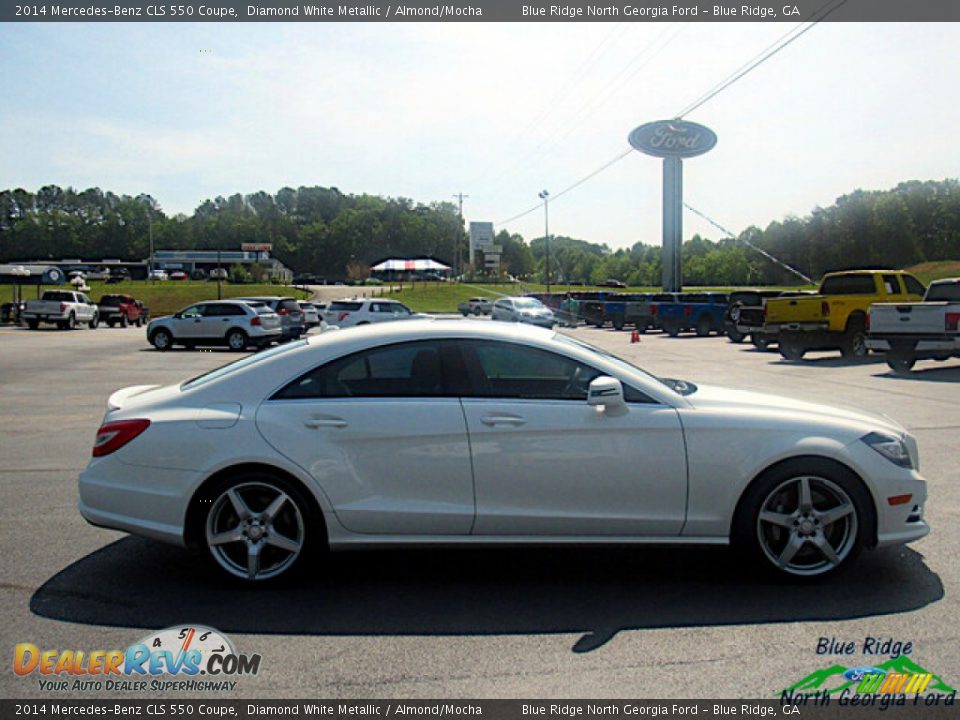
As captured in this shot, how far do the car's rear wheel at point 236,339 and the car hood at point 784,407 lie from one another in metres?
25.1

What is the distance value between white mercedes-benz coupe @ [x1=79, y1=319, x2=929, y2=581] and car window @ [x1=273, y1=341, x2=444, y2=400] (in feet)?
0.07

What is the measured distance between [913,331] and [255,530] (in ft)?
53.2

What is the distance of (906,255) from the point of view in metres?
99.7

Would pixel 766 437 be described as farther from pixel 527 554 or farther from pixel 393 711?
pixel 393 711

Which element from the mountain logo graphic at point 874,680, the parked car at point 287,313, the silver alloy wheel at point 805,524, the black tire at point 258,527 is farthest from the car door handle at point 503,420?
the parked car at point 287,313

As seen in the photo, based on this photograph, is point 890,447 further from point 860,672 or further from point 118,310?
point 118,310

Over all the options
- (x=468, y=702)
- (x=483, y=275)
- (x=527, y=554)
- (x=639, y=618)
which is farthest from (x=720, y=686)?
(x=483, y=275)

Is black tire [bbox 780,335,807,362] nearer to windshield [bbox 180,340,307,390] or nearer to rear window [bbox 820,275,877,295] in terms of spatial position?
rear window [bbox 820,275,877,295]

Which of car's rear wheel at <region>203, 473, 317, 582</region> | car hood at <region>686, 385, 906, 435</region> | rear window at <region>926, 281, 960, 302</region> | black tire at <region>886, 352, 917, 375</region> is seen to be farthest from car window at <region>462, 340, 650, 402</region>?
rear window at <region>926, 281, 960, 302</region>

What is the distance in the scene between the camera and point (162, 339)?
94.1 feet

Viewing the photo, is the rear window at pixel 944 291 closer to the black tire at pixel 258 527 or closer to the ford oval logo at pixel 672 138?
the black tire at pixel 258 527

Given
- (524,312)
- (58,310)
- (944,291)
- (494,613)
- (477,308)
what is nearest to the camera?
(494,613)

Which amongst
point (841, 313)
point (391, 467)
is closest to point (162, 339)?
point (841, 313)

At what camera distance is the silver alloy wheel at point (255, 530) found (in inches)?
194
